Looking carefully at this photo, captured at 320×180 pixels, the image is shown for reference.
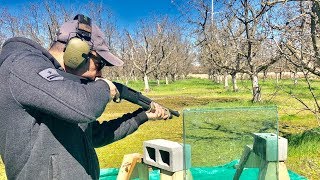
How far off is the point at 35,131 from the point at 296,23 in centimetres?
534

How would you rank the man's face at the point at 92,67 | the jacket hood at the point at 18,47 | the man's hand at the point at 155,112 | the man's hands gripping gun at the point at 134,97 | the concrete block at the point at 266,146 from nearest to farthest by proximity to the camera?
the jacket hood at the point at 18,47, the man's face at the point at 92,67, the man's hands gripping gun at the point at 134,97, the man's hand at the point at 155,112, the concrete block at the point at 266,146

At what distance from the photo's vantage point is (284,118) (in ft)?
36.8

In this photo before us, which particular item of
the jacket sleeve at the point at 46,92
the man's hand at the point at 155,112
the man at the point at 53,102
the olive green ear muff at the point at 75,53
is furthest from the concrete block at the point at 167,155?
the jacket sleeve at the point at 46,92

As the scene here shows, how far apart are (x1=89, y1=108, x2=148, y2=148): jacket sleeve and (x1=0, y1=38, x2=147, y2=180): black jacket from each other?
0.48m

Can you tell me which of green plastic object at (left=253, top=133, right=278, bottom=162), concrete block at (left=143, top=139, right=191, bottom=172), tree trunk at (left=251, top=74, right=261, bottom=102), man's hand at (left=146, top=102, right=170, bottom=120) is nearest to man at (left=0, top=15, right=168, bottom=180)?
man's hand at (left=146, top=102, right=170, bottom=120)

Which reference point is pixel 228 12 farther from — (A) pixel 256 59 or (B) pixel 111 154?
(B) pixel 111 154

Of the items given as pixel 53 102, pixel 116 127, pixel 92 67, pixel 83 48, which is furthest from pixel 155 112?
pixel 53 102

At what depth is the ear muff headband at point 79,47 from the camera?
181 centimetres

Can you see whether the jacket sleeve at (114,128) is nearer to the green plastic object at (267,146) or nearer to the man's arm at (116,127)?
the man's arm at (116,127)

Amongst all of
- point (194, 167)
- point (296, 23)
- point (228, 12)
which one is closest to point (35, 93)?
point (194, 167)

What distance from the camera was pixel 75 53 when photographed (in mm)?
1800

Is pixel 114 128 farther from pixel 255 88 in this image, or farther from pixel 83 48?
pixel 255 88

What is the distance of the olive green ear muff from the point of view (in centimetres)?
180

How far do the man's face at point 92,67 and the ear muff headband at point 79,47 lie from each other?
5cm
